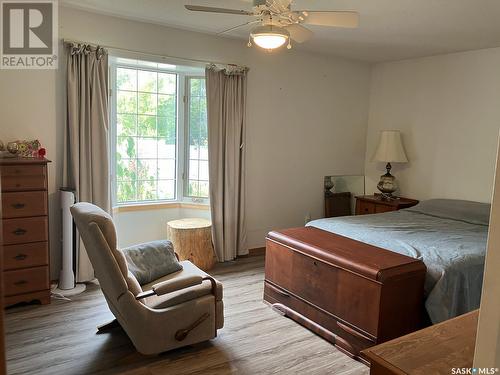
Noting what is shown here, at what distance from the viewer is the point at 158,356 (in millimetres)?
2574

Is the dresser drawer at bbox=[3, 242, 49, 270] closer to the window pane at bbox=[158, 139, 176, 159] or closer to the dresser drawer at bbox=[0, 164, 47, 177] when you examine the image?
the dresser drawer at bbox=[0, 164, 47, 177]

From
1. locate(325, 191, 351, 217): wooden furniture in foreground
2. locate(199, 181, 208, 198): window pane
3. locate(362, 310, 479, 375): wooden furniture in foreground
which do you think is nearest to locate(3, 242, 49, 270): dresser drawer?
locate(199, 181, 208, 198): window pane

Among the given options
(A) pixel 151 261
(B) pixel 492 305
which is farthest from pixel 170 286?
(B) pixel 492 305

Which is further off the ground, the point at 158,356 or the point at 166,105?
the point at 166,105

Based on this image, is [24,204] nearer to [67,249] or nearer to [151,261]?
[67,249]

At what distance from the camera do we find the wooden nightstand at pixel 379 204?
477cm

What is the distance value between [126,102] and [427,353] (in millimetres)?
3773

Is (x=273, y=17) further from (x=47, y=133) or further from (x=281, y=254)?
(x=47, y=133)

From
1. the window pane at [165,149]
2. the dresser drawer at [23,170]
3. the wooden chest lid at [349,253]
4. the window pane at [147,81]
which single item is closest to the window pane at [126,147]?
the window pane at [165,149]

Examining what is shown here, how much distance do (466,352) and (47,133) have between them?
138 inches

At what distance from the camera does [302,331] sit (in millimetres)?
2986

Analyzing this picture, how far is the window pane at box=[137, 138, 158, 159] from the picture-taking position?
4336 millimetres

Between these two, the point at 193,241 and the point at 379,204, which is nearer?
the point at 193,241

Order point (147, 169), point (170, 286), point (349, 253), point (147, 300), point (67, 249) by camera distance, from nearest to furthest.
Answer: point (170, 286) < point (147, 300) < point (349, 253) < point (67, 249) < point (147, 169)
